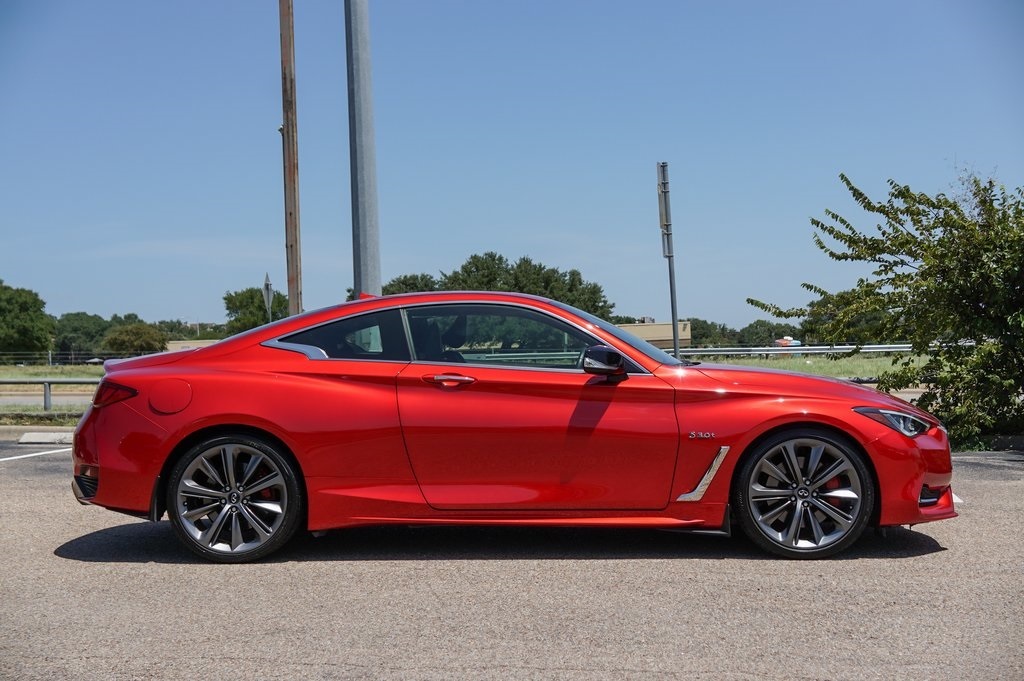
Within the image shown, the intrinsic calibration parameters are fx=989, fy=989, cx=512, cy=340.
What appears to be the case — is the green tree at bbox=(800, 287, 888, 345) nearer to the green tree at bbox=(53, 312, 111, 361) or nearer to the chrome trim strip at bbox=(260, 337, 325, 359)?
the chrome trim strip at bbox=(260, 337, 325, 359)

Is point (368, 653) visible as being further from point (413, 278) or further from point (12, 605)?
point (413, 278)

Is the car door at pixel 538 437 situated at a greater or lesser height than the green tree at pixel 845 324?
lesser

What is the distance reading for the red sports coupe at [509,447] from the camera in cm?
519

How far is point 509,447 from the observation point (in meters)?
5.21

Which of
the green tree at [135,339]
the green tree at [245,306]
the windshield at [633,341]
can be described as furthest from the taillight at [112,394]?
the green tree at [135,339]

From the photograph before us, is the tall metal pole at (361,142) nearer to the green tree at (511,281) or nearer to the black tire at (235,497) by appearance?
the black tire at (235,497)

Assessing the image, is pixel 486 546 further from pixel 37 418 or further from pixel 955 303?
pixel 37 418

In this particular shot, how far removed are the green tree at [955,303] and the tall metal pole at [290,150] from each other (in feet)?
24.5

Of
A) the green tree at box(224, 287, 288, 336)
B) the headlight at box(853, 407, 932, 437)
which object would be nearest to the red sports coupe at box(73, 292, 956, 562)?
the headlight at box(853, 407, 932, 437)

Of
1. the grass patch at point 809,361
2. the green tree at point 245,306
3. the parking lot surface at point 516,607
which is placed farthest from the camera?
the green tree at point 245,306

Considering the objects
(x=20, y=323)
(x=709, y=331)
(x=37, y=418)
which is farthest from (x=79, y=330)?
(x=37, y=418)

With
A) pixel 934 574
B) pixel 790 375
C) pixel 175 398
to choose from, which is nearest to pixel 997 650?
pixel 934 574

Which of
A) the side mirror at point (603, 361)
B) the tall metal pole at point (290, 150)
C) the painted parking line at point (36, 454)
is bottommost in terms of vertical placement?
the painted parking line at point (36, 454)

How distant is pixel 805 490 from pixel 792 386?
0.56 m
